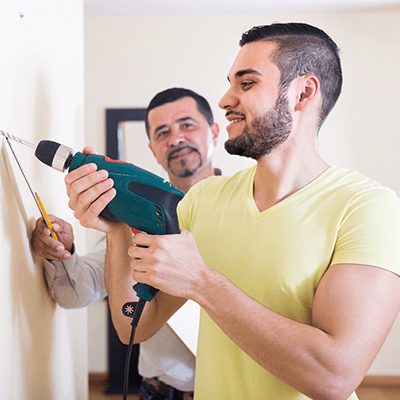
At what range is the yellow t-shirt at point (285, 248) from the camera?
70 cm

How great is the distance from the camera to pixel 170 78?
272 cm

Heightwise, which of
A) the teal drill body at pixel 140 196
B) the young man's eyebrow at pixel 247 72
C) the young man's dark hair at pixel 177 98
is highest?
the young man's dark hair at pixel 177 98

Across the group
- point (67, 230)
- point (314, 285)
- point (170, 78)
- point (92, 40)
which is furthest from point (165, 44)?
point (314, 285)

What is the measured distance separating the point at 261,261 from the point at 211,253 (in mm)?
135

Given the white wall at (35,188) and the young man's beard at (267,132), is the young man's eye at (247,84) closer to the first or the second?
the young man's beard at (267,132)

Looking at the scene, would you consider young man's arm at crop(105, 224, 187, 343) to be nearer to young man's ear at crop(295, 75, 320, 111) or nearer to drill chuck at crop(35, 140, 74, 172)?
drill chuck at crop(35, 140, 74, 172)

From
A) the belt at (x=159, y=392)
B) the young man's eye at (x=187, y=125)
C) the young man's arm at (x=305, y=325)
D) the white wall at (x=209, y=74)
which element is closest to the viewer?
the young man's arm at (x=305, y=325)

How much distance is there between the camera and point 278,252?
0.77 meters

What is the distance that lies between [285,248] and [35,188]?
0.53 m

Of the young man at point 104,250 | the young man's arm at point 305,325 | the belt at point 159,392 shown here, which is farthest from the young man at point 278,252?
the belt at point 159,392

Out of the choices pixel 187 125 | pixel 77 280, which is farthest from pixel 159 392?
pixel 187 125

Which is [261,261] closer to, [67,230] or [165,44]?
[67,230]

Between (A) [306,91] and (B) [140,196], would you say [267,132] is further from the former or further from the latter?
(B) [140,196]

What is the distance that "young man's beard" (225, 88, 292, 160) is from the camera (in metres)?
0.85
